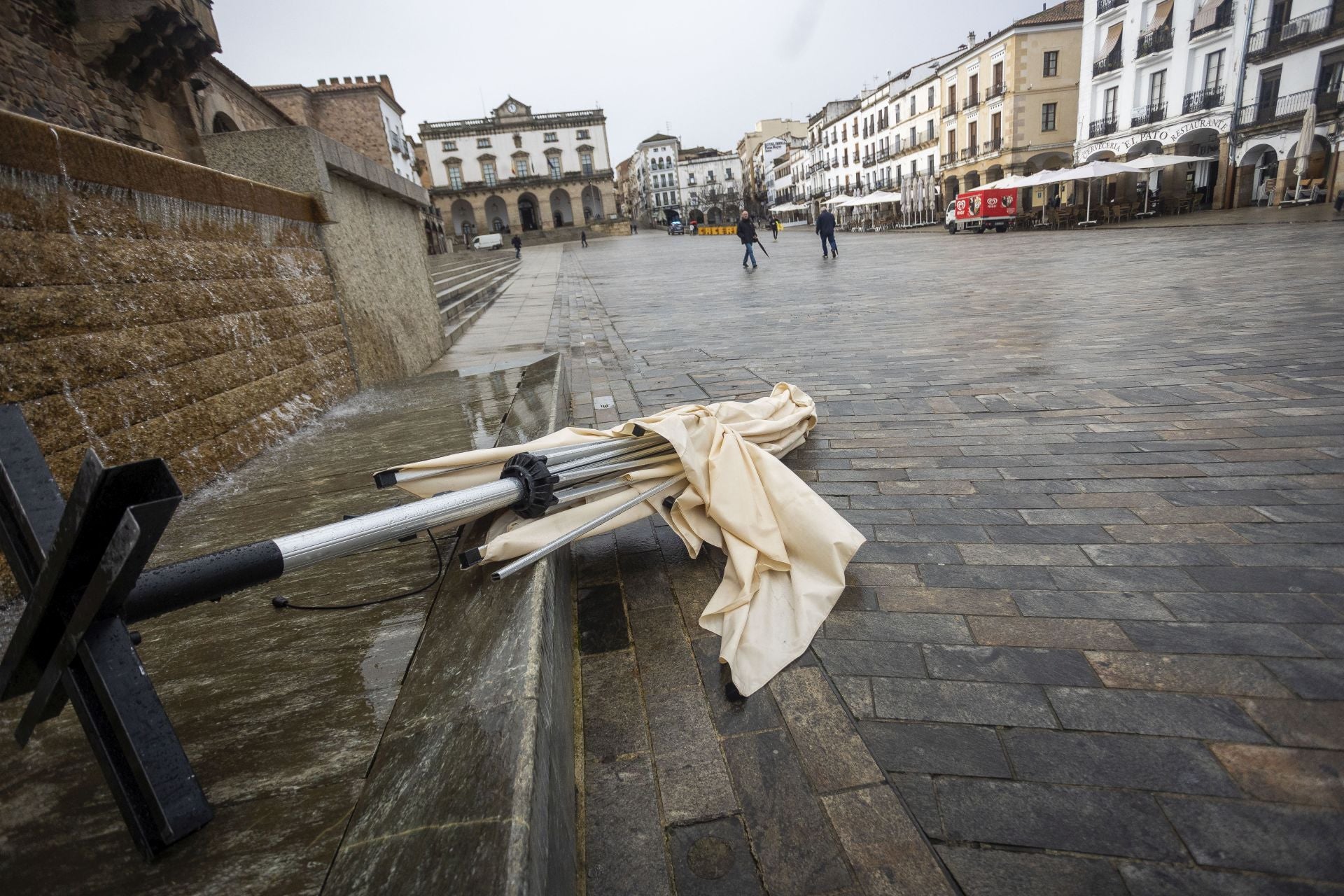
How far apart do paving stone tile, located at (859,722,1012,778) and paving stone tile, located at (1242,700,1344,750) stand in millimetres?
690

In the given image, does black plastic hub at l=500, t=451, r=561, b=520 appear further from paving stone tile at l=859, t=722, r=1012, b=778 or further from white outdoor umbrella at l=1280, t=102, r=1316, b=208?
white outdoor umbrella at l=1280, t=102, r=1316, b=208

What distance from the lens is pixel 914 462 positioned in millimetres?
3689

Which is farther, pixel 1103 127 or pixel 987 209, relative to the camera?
pixel 1103 127

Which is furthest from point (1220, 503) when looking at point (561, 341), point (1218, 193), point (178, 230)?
point (1218, 193)

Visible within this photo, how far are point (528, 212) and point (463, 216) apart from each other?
665cm

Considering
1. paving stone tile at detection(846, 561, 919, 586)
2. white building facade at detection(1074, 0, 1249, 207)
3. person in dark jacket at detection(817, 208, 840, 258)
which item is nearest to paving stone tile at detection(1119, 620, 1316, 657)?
paving stone tile at detection(846, 561, 919, 586)

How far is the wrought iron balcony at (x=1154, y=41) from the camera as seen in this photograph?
28891 mm

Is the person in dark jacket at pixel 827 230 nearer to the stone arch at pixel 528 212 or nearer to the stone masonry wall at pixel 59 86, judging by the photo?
the stone masonry wall at pixel 59 86

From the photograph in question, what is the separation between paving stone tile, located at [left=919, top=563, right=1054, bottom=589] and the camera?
246 cm

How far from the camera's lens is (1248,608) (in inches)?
87.0

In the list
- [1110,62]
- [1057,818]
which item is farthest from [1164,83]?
[1057,818]

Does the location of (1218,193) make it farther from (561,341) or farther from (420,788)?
(420,788)

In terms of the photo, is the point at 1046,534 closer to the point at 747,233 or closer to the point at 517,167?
the point at 747,233

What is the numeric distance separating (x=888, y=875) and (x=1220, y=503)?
253 cm
